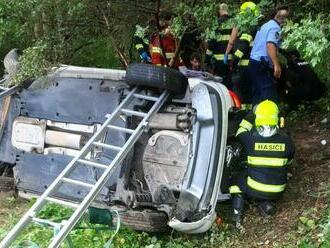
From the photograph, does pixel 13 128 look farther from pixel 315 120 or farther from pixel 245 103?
pixel 315 120

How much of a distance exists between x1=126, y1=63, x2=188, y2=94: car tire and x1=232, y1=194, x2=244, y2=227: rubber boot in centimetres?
111

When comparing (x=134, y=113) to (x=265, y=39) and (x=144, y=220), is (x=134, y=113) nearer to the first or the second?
(x=144, y=220)

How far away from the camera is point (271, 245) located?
4.71m

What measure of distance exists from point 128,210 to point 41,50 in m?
2.40

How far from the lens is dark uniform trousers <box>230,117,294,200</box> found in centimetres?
507

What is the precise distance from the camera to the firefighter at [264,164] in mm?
5074

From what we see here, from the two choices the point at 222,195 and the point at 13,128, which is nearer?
the point at 222,195

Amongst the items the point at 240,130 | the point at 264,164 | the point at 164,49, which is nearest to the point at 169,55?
the point at 164,49

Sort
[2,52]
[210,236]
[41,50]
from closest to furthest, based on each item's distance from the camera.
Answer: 1. [210,236]
2. [41,50]
3. [2,52]

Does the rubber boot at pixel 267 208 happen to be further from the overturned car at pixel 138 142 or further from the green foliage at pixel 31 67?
the green foliage at pixel 31 67

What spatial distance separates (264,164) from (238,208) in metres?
0.47

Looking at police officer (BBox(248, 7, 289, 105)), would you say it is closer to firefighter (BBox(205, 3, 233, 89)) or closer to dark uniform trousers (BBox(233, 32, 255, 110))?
dark uniform trousers (BBox(233, 32, 255, 110))

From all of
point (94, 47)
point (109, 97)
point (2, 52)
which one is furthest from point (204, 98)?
point (2, 52)

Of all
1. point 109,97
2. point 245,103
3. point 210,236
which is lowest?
point 210,236
